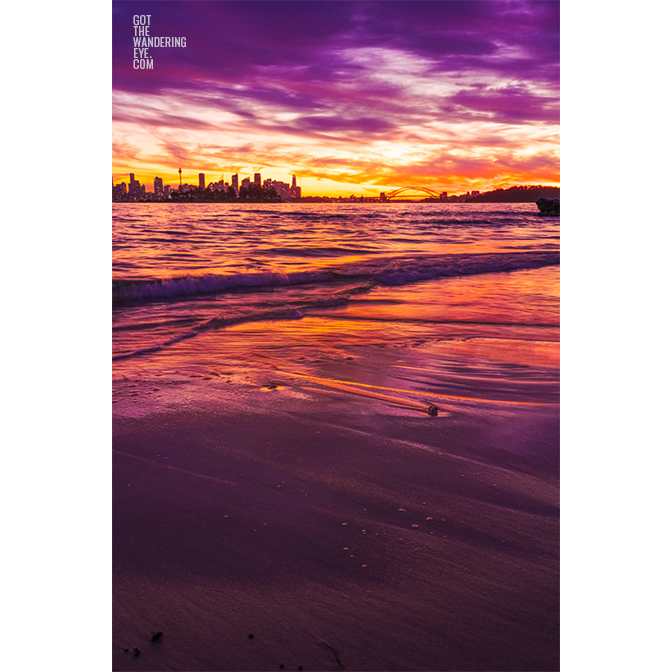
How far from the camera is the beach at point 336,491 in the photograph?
1646 mm

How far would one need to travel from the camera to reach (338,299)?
17.1 ft

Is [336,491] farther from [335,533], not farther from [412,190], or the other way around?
[412,190]

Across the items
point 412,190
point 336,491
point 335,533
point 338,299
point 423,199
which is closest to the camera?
point 335,533

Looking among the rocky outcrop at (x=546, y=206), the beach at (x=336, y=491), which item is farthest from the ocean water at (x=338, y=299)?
the rocky outcrop at (x=546, y=206)

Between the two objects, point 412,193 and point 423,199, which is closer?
point 412,193

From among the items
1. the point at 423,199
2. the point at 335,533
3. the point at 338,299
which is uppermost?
the point at 423,199

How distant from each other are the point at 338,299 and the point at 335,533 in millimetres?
3400

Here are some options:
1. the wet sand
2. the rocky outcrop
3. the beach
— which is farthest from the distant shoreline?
the wet sand

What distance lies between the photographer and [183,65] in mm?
4664

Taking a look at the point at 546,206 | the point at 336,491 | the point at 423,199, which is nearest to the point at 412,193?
the point at 423,199

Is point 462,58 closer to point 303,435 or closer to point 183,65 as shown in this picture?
point 183,65

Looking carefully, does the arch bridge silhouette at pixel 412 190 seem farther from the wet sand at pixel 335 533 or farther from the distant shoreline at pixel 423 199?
the wet sand at pixel 335 533
